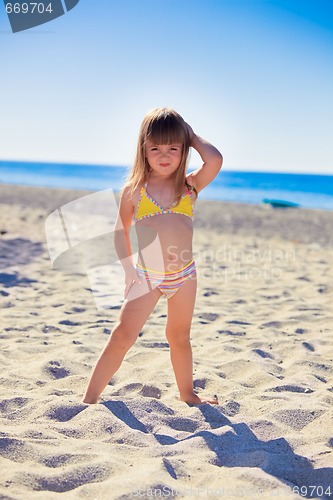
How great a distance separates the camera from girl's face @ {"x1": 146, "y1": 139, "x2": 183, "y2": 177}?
2.62 m

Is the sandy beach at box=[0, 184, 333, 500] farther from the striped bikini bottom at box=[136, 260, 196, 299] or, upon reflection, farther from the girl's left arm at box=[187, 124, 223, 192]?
A: the girl's left arm at box=[187, 124, 223, 192]

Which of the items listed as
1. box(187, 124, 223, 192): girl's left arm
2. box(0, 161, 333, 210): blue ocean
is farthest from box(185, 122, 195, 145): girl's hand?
box(0, 161, 333, 210): blue ocean

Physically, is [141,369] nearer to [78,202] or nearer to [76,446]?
[76,446]

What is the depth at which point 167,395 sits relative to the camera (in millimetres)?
2928

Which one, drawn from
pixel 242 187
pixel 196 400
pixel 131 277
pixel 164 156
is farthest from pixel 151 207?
pixel 242 187

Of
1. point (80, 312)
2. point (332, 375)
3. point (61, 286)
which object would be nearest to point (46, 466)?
point (332, 375)

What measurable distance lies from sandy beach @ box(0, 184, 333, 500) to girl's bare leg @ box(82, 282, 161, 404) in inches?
4.4

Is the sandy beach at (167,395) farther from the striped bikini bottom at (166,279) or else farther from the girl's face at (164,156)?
the girl's face at (164,156)

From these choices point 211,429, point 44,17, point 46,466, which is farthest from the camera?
point 44,17

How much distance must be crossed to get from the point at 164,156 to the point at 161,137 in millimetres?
106

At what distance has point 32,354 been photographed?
3.43 metres

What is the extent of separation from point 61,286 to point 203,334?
6.78 ft

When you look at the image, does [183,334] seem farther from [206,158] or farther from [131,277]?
[206,158]

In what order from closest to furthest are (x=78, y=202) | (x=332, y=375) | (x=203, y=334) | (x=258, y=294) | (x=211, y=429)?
(x=211, y=429) < (x=332, y=375) < (x=203, y=334) < (x=258, y=294) < (x=78, y=202)
